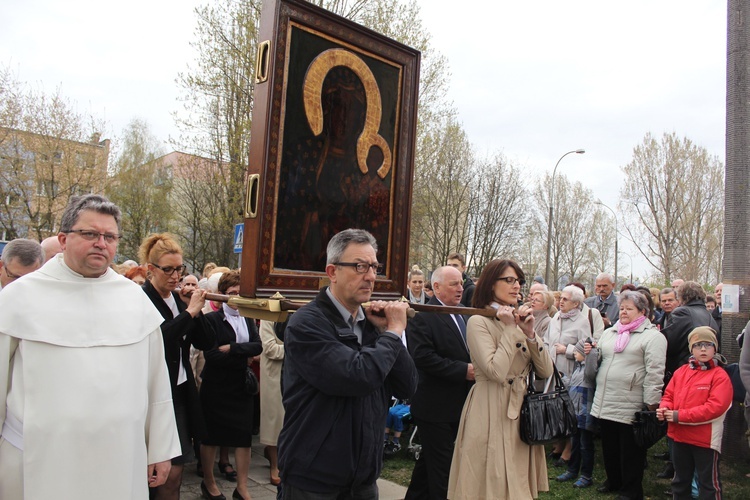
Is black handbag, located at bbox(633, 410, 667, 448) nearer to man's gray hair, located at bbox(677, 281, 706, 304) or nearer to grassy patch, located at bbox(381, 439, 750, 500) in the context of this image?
grassy patch, located at bbox(381, 439, 750, 500)

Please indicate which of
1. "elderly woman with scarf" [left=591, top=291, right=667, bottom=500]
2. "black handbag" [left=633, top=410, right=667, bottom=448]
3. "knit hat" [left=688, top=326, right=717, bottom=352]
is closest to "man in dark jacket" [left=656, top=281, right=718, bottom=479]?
"elderly woman with scarf" [left=591, top=291, right=667, bottom=500]

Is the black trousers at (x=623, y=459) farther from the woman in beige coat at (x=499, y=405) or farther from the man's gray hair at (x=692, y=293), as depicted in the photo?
the man's gray hair at (x=692, y=293)

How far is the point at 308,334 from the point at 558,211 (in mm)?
40469

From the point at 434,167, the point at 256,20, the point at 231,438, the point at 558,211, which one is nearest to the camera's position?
the point at 231,438

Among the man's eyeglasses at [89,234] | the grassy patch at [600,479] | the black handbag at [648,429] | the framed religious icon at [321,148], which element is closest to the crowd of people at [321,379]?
the man's eyeglasses at [89,234]

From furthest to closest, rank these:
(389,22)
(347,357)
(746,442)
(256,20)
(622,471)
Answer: (389,22) < (256,20) < (746,442) < (622,471) < (347,357)

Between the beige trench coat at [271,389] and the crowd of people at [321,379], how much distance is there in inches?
0.6

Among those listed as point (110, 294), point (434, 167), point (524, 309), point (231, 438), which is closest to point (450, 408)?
point (524, 309)

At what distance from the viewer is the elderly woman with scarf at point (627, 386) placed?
621 cm

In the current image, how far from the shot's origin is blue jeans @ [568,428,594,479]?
691cm

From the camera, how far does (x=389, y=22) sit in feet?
60.4

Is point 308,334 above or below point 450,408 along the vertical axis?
above

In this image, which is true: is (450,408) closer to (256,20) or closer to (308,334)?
(308,334)

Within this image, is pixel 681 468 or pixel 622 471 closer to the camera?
pixel 681 468
